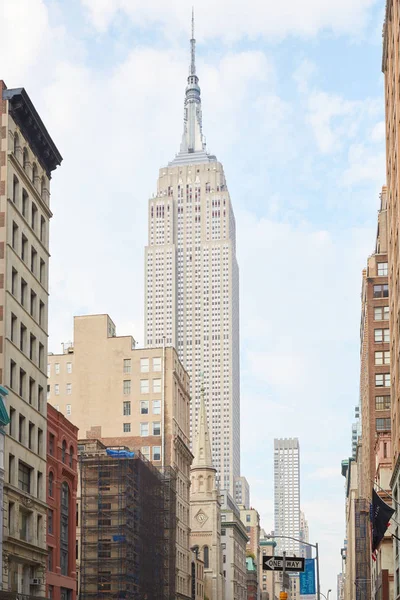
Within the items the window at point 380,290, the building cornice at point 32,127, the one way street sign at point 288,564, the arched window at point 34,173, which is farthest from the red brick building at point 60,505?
the window at point 380,290

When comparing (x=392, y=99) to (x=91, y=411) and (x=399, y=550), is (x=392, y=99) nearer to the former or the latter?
(x=399, y=550)

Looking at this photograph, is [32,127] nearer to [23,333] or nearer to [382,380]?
[23,333]

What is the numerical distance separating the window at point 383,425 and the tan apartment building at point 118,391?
76.4 ft

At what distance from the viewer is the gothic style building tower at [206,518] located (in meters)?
176

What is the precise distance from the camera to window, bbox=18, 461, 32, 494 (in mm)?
61459

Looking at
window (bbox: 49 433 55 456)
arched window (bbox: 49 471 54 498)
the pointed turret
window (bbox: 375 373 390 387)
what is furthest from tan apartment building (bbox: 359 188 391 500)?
arched window (bbox: 49 471 54 498)

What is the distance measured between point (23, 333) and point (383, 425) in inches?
2645

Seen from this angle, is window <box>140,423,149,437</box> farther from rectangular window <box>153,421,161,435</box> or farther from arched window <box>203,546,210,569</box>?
arched window <box>203,546,210,569</box>

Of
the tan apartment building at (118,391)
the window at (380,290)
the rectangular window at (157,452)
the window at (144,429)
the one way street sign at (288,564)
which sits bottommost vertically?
the one way street sign at (288,564)

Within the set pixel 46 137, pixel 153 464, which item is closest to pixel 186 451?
pixel 153 464

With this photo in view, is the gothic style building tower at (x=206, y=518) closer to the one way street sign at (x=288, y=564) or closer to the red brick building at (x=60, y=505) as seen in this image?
the red brick building at (x=60, y=505)

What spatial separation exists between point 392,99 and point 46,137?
24339mm

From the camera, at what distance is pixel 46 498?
70.2 meters

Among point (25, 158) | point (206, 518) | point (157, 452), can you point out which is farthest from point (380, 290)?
point (206, 518)
